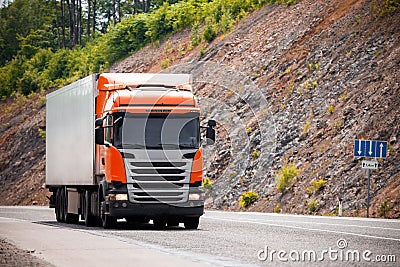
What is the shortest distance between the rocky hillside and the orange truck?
11338 mm

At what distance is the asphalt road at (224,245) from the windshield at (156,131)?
2312 mm

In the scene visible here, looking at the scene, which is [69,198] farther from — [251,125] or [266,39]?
[266,39]

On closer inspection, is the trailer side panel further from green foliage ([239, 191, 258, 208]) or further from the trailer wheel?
green foliage ([239, 191, 258, 208])

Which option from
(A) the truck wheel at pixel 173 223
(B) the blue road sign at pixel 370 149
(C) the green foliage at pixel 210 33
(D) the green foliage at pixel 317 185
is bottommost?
(A) the truck wheel at pixel 173 223

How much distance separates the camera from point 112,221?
87.8 ft

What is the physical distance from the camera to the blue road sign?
36312mm

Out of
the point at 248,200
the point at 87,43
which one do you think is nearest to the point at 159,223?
the point at 248,200

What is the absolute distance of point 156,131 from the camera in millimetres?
26203

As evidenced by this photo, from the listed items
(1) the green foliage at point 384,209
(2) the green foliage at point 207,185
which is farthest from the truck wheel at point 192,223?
(2) the green foliage at point 207,185

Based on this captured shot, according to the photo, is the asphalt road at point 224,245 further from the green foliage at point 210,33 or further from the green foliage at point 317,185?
the green foliage at point 210,33

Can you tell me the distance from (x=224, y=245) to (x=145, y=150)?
6678 millimetres

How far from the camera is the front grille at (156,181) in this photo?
85.1 ft

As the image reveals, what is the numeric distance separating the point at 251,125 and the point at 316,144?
7.20m

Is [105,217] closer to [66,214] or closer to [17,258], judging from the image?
[66,214]
